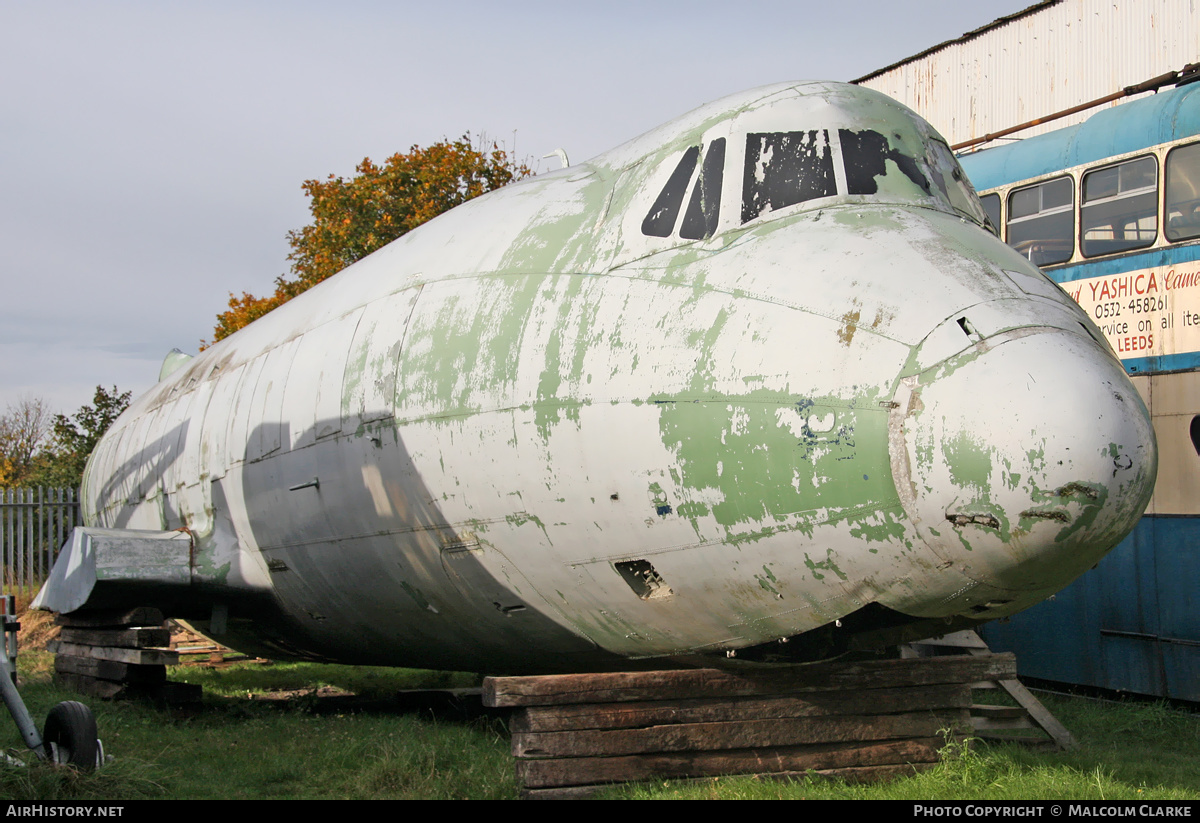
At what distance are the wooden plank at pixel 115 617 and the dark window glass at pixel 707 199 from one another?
20.7 ft

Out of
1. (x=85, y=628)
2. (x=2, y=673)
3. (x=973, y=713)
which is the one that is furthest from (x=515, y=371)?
(x=85, y=628)

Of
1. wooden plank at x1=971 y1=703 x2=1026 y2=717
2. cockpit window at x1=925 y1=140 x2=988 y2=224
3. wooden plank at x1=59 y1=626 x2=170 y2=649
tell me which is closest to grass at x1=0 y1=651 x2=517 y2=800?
wooden plank at x1=59 y1=626 x2=170 y2=649

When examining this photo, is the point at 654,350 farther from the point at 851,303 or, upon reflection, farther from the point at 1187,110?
the point at 1187,110

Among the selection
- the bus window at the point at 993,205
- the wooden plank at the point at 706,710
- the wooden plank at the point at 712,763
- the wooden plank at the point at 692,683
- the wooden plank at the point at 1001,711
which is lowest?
the wooden plank at the point at 1001,711

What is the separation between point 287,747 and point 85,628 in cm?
331

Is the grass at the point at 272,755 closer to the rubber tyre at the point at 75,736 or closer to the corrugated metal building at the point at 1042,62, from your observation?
the rubber tyre at the point at 75,736

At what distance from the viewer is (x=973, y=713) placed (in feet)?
26.4

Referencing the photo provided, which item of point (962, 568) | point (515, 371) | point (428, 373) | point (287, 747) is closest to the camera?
point (962, 568)

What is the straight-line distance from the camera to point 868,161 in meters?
5.75

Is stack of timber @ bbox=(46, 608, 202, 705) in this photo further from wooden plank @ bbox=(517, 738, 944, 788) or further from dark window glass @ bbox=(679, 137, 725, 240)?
dark window glass @ bbox=(679, 137, 725, 240)

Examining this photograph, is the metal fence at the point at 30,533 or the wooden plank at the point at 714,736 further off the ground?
the metal fence at the point at 30,533

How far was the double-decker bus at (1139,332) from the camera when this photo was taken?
9617 mm

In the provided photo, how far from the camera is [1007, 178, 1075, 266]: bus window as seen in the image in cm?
1126

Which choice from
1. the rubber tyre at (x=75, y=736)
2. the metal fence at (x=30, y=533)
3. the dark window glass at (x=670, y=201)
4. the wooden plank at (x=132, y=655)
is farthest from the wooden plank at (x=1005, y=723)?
the metal fence at (x=30, y=533)
